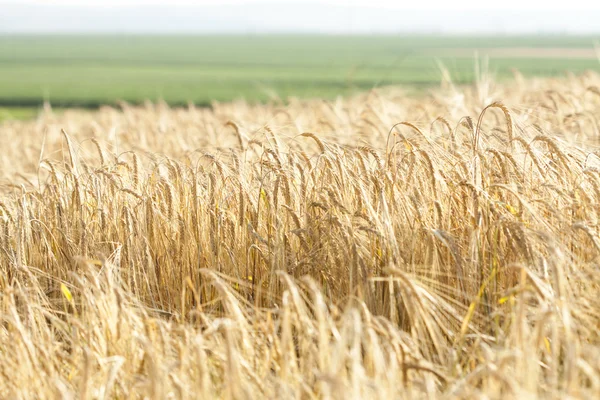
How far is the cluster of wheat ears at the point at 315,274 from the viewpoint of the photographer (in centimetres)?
302

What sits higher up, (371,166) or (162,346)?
(371,166)

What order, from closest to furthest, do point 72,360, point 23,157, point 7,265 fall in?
point 72,360
point 7,265
point 23,157

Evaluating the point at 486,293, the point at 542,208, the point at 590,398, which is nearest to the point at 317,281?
the point at 486,293

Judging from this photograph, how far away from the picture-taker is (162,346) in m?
3.44

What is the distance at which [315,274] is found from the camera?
4289mm

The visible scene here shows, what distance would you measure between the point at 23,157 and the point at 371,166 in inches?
286

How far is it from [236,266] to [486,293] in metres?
1.46

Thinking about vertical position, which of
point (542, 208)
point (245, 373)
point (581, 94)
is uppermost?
point (581, 94)

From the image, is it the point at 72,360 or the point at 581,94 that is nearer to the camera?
the point at 72,360

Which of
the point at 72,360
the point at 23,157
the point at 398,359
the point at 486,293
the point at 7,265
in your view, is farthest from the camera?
the point at 23,157

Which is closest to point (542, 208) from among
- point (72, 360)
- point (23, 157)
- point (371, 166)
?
point (371, 166)

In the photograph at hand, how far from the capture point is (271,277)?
164 inches

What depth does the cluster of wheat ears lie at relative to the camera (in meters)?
3.02

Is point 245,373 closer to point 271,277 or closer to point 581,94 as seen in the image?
point 271,277
